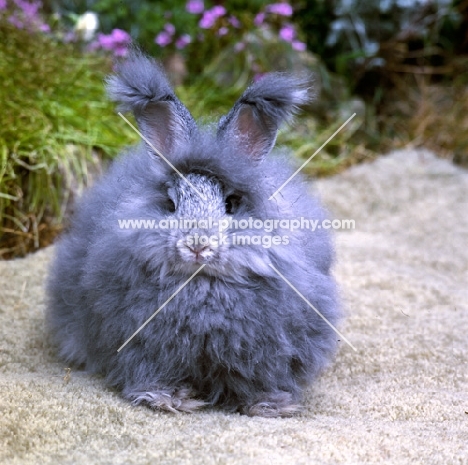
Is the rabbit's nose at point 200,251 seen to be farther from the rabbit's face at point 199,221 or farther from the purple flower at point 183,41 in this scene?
the purple flower at point 183,41

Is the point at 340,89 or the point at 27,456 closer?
the point at 27,456

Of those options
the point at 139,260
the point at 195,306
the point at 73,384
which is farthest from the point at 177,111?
the point at 73,384

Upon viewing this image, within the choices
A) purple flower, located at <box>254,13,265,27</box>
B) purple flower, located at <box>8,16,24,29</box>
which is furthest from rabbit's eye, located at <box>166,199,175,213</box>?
purple flower, located at <box>254,13,265,27</box>

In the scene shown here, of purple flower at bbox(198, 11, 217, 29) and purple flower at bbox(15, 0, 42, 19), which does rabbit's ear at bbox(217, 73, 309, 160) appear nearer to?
purple flower at bbox(15, 0, 42, 19)

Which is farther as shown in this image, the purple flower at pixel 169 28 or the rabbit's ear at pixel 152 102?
the purple flower at pixel 169 28

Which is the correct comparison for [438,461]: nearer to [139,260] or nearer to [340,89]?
[139,260]

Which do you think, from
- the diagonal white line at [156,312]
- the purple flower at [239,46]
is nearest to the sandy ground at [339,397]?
the diagonal white line at [156,312]
